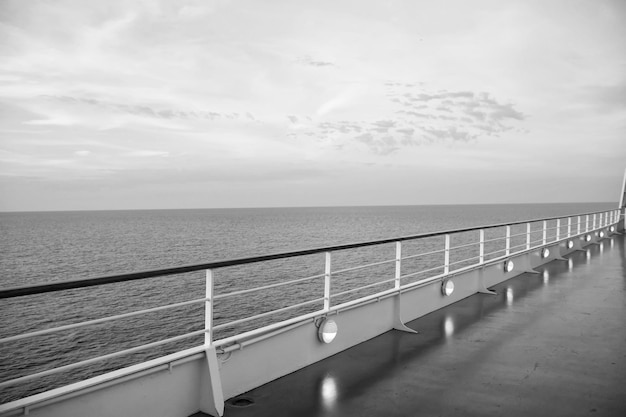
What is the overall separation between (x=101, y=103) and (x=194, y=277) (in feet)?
143

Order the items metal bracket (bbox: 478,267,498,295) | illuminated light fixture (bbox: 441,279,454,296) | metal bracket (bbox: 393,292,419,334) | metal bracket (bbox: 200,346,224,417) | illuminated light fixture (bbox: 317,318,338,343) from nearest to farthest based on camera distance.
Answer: metal bracket (bbox: 200,346,224,417) → illuminated light fixture (bbox: 317,318,338,343) → metal bracket (bbox: 393,292,419,334) → illuminated light fixture (bbox: 441,279,454,296) → metal bracket (bbox: 478,267,498,295)

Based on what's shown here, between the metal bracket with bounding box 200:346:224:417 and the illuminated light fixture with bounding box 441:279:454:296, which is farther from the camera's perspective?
the illuminated light fixture with bounding box 441:279:454:296

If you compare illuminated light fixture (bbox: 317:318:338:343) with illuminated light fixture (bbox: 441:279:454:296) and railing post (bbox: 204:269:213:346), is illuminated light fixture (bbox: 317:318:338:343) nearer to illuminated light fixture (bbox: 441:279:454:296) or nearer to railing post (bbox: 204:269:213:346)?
railing post (bbox: 204:269:213:346)

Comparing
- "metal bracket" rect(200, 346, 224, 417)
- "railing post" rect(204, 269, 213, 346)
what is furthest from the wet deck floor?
"railing post" rect(204, 269, 213, 346)

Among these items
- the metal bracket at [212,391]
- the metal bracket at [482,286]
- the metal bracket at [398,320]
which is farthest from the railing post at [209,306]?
the metal bracket at [482,286]

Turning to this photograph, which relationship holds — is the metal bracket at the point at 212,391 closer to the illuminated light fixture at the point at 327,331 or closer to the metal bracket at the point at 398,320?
the illuminated light fixture at the point at 327,331

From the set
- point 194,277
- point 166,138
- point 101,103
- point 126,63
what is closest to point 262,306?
point 194,277

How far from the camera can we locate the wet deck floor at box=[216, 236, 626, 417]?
307 centimetres

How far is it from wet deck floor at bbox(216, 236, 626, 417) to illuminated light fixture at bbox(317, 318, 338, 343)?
7.1 inches

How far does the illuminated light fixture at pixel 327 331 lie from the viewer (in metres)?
4.03

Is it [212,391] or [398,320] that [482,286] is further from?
[212,391]

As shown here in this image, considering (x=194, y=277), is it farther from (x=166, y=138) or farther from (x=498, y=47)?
(x=166, y=138)

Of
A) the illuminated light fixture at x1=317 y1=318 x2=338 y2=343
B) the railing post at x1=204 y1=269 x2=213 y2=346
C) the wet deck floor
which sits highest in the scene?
the railing post at x1=204 y1=269 x2=213 y2=346

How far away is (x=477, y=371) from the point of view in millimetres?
3762
